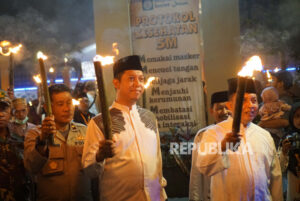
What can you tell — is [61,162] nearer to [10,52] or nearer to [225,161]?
[225,161]

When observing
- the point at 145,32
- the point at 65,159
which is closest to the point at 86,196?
the point at 65,159

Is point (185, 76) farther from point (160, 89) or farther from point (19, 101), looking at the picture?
point (19, 101)

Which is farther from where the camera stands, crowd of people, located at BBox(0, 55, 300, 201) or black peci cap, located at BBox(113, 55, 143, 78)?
black peci cap, located at BBox(113, 55, 143, 78)

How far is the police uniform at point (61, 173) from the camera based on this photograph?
365 centimetres

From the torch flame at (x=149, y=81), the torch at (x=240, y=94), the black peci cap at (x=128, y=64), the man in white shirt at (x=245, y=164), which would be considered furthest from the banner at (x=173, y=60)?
the torch at (x=240, y=94)

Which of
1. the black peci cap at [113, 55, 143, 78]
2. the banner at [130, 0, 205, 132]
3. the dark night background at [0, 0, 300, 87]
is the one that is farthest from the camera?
the dark night background at [0, 0, 300, 87]

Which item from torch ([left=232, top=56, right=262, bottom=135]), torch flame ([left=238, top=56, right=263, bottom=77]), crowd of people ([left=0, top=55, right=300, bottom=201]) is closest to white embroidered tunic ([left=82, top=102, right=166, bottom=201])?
crowd of people ([left=0, top=55, right=300, bottom=201])

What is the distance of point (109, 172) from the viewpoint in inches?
136

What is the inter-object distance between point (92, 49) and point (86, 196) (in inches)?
666

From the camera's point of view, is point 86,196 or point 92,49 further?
point 92,49

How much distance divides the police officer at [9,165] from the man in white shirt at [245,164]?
6.98 feet

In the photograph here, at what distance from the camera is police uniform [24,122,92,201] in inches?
144

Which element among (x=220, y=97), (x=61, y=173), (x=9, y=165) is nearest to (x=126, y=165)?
(x=61, y=173)

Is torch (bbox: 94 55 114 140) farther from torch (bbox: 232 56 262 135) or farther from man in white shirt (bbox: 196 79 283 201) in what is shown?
man in white shirt (bbox: 196 79 283 201)
